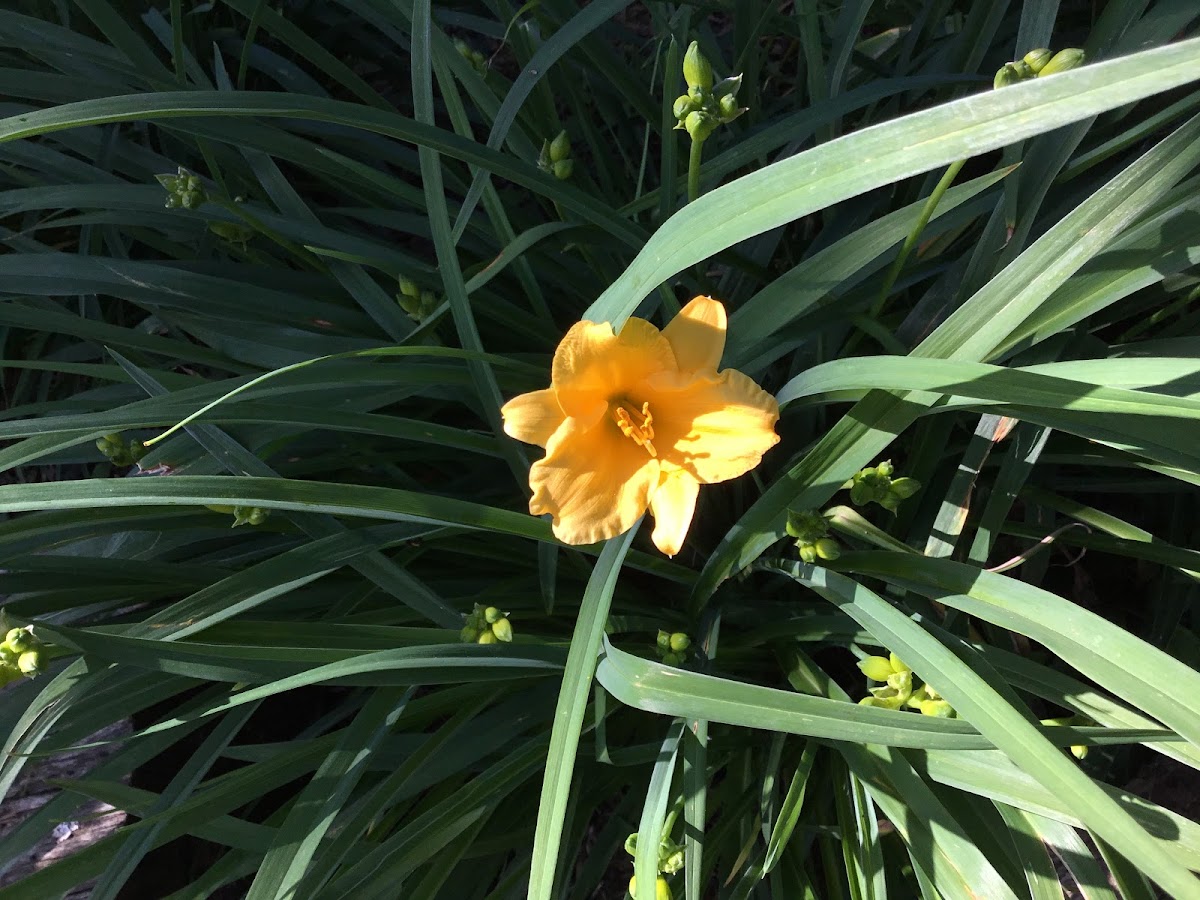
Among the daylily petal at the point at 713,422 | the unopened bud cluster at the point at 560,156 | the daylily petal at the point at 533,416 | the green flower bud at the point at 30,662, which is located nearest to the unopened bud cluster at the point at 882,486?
the daylily petal at the point at 713,422

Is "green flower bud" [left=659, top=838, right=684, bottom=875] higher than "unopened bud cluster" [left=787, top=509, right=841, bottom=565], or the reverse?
"unopened bud cluster" [left=787, top=509, right=841, bottom=565]

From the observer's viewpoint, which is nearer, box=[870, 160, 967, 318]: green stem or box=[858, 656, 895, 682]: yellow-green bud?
box=[870, 160, 967, 318]: green stem

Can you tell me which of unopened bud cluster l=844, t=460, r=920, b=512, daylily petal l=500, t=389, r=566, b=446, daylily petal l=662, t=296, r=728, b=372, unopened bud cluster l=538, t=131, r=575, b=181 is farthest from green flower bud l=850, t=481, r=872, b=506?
unopened bud cluster l=538, t=131, r=575, b=181

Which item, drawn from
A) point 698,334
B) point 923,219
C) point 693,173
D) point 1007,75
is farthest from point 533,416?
point 1007,75

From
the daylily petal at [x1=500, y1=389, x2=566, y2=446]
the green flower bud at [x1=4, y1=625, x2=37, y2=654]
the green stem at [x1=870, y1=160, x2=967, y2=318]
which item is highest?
the green stem at [x1=870, y1=160, x2=967, y2=318]

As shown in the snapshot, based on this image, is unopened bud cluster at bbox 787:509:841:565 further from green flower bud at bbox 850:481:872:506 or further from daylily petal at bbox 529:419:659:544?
daylily petal at bbox 529:419:659:544

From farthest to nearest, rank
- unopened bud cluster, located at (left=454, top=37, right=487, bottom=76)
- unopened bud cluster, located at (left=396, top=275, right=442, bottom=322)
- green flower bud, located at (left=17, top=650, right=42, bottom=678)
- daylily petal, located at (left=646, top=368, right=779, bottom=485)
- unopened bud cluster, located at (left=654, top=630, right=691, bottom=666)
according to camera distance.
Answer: unopened bud cluster, located at (left=454, top=37, right=487, bottom=76)
unopened bud cluster, located at (left=396, top=275, right=442, bottom=322)
unopened bud cluster, located at (left=654, top=630, right=691, bottom=666)
daylily petal, located at (left=646, top=368, right=779, bottom=485)
green flower bud, located at (left=17, top=650, right=42, bottom=678)

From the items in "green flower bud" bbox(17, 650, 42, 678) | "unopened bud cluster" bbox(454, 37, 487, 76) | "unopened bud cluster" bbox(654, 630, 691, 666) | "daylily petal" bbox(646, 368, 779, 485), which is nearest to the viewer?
"green flower bud" bbox(17, 650, 42, 678)
